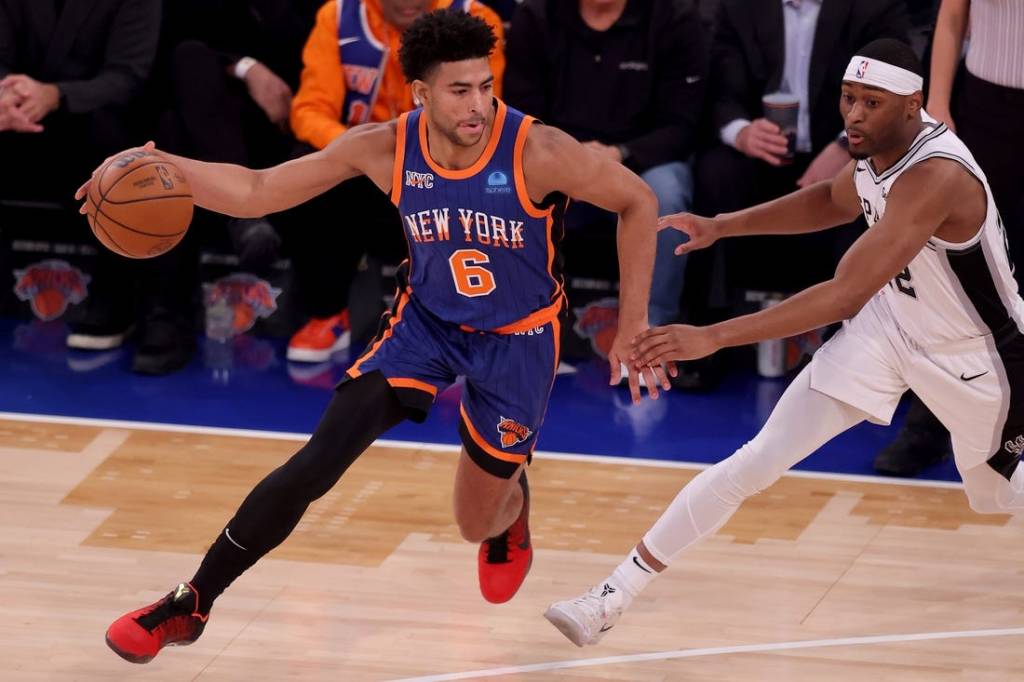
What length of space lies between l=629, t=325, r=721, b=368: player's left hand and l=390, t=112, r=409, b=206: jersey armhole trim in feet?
3.08

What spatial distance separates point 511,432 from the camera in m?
5.22

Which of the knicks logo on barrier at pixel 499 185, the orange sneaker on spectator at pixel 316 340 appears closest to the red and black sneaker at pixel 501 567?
the knicks logo on barrier at pixel 499 185

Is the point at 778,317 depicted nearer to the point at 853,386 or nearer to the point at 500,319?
the point at 853,386

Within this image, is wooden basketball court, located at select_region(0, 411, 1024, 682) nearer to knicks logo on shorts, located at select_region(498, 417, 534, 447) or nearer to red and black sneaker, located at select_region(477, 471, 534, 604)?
red and black sneaker, located at select_region(477, 471, 534, 604)

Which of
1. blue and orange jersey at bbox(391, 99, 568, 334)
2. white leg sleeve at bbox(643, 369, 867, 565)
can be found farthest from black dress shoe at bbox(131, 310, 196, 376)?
white leg sleeve at bbox(643, 369, 867, 565)

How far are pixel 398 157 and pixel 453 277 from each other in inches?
16.0

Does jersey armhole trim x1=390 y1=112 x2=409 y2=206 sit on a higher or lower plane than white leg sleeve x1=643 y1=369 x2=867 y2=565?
higher

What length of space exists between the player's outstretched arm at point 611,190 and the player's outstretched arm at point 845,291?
36 centimetres

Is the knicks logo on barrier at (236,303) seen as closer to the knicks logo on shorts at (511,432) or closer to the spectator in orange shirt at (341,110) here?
the spectator in orange shirt at (341,110)

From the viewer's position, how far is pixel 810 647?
17.4 feet

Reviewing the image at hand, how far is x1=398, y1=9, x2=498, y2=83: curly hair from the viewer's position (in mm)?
4887

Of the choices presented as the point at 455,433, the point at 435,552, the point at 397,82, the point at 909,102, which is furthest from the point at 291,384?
the point at 909,102

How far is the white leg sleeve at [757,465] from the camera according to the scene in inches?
200

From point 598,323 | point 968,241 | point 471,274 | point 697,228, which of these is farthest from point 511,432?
point 598,323
